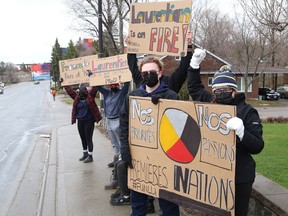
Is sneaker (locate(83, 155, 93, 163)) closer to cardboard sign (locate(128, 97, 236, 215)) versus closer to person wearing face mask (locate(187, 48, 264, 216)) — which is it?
cardboard sign (locate(128, 97, 236, 215))

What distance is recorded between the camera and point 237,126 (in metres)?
2.63

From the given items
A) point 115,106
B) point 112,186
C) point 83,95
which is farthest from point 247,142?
point 83,95

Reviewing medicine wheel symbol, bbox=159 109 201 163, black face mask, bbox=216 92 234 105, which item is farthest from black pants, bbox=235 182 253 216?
black face mask, bbox=216 92 234 105

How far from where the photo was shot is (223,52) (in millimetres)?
39406

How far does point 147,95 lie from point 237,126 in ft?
4.27

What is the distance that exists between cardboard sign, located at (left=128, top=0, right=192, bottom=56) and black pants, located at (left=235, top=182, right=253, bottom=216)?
5.62 feet

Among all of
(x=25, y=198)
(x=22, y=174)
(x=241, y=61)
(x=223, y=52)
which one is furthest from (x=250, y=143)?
(x=223, y=52)

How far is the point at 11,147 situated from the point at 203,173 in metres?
9.67

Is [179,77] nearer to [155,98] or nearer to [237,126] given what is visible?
[155,98]

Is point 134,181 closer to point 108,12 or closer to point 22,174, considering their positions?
point 22,174

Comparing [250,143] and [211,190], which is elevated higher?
[250,143]

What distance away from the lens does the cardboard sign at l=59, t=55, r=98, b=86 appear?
7.21 meters

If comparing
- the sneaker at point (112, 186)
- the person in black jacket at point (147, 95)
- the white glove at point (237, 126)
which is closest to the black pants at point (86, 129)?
the sneaker at point (112, 186)

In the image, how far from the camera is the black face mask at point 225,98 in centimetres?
291
